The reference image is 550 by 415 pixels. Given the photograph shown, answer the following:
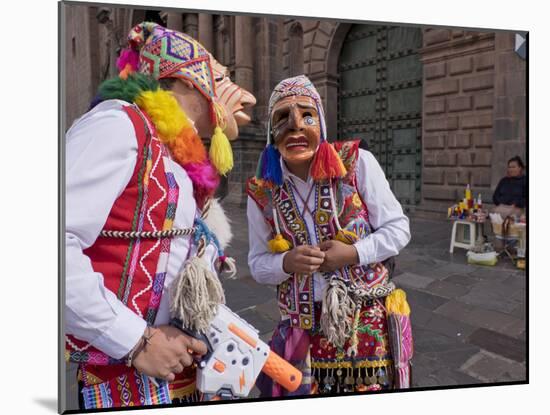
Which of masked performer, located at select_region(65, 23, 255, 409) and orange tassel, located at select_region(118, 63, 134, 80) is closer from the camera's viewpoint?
masked performer, located at select_region(65, 23, 255, 409)

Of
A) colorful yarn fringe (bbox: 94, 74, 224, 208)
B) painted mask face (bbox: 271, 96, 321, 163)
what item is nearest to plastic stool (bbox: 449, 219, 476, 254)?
painted mask face (bbox: 271, 96, 321, 163)

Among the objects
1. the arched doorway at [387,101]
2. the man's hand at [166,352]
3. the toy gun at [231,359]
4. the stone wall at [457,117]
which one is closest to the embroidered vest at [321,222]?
the toy gun at [231,359]

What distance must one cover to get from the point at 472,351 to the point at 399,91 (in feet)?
5.98

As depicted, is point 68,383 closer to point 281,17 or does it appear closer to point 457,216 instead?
point 281,17

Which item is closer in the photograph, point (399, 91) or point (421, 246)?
point (421, 246)

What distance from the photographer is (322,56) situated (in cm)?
235

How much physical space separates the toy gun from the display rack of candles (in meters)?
1.48

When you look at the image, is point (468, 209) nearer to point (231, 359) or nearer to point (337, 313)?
point (337, 313)

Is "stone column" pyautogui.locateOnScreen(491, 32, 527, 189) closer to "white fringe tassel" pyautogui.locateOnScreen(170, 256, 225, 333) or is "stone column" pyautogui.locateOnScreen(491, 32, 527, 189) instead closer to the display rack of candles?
the display rack of candles

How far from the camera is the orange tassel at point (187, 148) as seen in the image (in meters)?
1.24

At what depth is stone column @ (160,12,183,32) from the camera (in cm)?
165

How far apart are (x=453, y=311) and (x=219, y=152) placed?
1.71 m

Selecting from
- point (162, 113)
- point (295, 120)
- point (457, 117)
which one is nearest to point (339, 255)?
point (295, 120)

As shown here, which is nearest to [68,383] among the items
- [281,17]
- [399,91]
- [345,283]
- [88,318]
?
[88,318]
